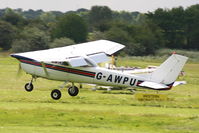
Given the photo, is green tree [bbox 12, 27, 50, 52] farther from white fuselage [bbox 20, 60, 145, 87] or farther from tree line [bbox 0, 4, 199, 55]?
white fuselage [bbox 20, 60, 145, 87]

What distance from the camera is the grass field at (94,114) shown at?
671 inches

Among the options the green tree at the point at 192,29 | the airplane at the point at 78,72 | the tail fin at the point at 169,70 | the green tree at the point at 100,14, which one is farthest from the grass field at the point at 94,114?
the green tree at the point at 100,14

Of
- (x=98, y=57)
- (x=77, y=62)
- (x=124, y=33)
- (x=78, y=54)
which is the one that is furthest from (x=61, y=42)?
(x=77, y=62)

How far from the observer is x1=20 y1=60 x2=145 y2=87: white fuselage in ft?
78.8

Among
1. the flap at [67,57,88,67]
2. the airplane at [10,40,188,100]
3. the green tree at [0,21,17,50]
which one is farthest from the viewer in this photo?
the green tree at [0,21,17,50]

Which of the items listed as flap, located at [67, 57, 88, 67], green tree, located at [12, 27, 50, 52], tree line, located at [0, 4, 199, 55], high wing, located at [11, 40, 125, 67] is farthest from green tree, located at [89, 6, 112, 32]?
flap, located at [67, 57, 88, 67]

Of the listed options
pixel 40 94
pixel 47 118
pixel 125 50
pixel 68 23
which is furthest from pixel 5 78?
pixel 68 23

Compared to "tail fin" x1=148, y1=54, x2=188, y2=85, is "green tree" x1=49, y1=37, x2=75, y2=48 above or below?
above

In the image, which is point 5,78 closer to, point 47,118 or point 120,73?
point 120,73

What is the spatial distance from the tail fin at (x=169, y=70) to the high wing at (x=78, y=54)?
2.73 m

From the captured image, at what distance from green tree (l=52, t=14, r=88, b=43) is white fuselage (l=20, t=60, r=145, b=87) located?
47.4m

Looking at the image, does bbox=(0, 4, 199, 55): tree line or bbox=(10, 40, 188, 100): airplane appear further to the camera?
bbox=(0, 4, 199, 55): tree line

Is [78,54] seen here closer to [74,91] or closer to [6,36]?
[74,91]

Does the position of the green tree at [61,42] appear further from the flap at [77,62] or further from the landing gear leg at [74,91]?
the flap at [77,62]
